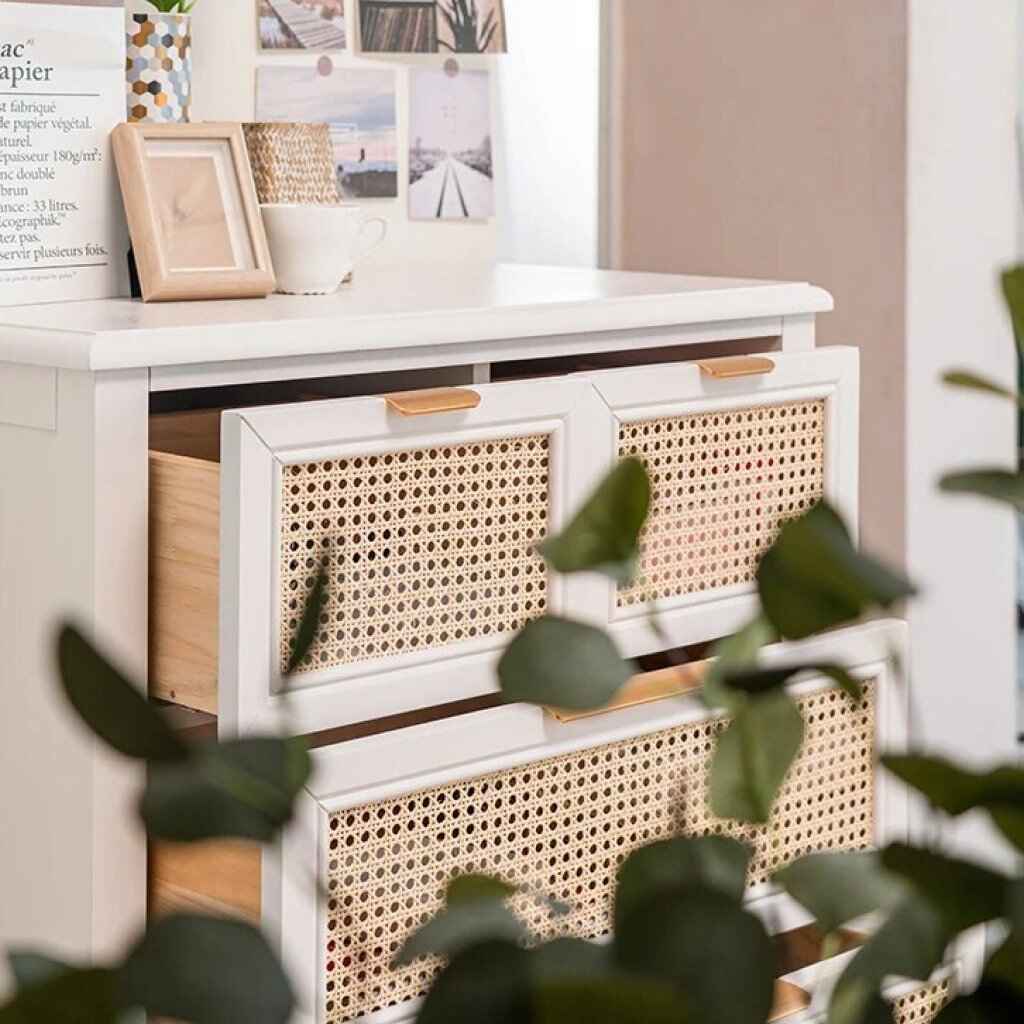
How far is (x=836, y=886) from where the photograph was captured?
0.31 meters

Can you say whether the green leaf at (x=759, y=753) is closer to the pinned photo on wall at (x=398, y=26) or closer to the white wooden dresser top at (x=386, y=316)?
the white wooden dresser top at (x=386, y=316)

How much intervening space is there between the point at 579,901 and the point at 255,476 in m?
0.45

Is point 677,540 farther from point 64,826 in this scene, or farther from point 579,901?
point 64,826

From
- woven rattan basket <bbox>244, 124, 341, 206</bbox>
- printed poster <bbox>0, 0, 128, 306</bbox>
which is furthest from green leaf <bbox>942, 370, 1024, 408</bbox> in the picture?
woven rattan basket <bbox>244, 124, 341, 206</bbox>

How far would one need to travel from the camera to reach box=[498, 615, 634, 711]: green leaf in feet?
0.95

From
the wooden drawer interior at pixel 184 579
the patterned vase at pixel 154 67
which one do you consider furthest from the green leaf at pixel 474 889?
the patterned vase at pixel 154 67

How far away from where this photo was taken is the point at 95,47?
4.88 feet

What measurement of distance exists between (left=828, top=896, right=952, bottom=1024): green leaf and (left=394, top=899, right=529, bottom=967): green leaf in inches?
1.9

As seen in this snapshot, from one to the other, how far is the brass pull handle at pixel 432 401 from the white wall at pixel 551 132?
2.85 ft

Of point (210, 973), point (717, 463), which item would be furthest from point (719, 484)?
point (210, 973)

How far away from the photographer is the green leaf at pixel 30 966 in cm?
24

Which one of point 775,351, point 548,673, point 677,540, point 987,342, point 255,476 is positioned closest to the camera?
point 548,673

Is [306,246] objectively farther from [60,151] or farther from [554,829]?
[554,829]

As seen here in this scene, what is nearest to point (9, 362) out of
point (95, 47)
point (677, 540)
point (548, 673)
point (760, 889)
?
point (95, 47)
